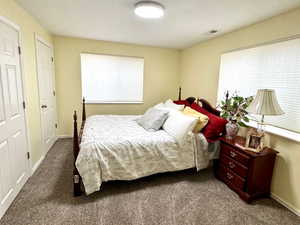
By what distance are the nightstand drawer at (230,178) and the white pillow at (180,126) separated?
73cm

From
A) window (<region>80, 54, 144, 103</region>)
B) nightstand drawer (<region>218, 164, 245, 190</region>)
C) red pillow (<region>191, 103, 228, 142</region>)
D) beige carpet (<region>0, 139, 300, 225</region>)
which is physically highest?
window (<region>80, 54, 144, 103</region>)

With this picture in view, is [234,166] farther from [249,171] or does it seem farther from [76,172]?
[76,172]

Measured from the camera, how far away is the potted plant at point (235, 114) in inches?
90.9

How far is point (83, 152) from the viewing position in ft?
6.50

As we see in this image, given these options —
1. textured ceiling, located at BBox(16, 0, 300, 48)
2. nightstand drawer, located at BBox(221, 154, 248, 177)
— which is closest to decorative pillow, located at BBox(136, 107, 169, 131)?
nightstand drawer, located at BBox(221, 154, 248, 177)

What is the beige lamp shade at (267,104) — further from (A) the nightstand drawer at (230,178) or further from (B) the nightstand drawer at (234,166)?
(A) the nightstand drawer at (230,178)

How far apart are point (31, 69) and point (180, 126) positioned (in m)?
2.41

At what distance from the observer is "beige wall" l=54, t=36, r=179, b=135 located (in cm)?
375

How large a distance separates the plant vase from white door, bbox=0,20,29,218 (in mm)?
2752

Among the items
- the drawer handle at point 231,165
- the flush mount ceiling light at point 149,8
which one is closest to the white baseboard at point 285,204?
the drawer handle at point 231,165

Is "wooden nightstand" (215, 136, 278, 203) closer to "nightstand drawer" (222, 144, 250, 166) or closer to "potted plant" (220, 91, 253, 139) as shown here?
"nightstand drawer" (222, 144, 250, 166)

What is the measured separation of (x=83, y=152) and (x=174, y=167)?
4.16 ft

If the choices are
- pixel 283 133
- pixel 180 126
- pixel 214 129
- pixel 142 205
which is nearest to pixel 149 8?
pixel 180 126

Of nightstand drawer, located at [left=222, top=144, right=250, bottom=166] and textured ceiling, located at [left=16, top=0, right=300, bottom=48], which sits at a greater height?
textured ceiling, located at [left=16, top=0, right=300, bottom=48]
